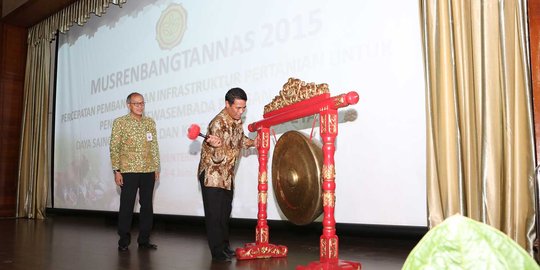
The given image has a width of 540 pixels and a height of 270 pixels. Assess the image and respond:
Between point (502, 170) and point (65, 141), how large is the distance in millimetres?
5329

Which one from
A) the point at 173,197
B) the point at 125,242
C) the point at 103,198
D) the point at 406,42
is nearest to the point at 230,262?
the point at 125,242

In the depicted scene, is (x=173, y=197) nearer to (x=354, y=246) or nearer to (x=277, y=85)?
(x=277, y=85)

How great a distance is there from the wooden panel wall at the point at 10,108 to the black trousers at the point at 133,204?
409cm

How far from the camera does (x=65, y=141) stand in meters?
6.25

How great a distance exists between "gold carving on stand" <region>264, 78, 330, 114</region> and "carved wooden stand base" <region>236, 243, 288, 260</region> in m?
0.79

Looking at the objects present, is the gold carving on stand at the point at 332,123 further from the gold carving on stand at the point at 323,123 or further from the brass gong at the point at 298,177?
the brass gong at the point at 298,177

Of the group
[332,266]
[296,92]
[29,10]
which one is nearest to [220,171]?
[296,92]

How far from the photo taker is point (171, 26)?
4.84 m

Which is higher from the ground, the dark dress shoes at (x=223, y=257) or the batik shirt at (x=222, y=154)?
the batik shirt at (x=222, y=154)

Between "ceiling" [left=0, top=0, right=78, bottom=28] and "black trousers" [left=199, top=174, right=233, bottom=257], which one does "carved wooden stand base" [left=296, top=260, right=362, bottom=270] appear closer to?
"black trousers" [left=199, top=174, right=233, bottom=257]

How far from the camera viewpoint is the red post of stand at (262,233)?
107 inches

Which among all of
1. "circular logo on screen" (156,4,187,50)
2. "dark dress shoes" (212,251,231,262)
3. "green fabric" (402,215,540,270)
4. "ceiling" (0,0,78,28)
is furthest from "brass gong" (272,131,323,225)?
"ceiling" (0,0,78,28)

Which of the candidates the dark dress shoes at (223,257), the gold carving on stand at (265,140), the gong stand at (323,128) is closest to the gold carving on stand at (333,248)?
the gong stand at (323,128)

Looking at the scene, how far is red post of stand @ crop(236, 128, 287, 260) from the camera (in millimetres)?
2729
